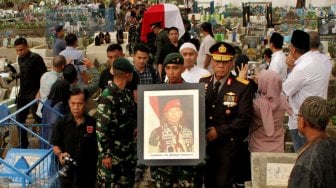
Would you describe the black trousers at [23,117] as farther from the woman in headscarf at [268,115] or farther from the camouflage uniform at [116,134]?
the woman in headscarf at [268,115]

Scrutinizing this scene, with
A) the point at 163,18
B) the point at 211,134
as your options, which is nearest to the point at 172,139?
the point at 211,134

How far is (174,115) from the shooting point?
5.39 meters

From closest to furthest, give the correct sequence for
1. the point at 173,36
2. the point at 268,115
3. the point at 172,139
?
the point at 172,139
the point at 268,115
the point at 173,36

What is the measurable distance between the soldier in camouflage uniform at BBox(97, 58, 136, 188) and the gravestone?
1.17 metres

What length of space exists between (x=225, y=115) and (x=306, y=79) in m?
1.24

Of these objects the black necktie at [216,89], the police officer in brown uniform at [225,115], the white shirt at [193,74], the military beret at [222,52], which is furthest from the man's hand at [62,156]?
the white shirt at [193,74]

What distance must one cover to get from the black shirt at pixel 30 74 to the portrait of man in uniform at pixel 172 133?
383 cm

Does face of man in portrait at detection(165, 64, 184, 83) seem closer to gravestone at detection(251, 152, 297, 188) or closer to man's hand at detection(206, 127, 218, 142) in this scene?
man's hand at detection(206, 127, 218, 142)

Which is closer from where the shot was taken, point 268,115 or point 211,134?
point 211,134

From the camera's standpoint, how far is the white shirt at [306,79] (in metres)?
6.29

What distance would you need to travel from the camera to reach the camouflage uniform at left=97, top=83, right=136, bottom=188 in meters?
5.59

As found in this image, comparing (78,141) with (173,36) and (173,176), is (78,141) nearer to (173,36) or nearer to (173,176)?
(173,176)

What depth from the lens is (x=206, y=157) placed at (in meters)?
5.42

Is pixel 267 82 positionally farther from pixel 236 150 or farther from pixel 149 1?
pixel 149 1
